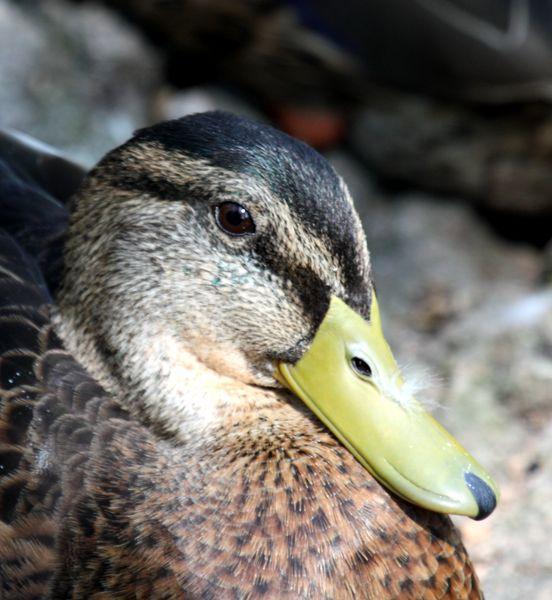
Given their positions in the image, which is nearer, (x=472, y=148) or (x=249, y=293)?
(x=249, y=293)

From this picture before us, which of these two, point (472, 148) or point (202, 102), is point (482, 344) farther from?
point (202, 102)

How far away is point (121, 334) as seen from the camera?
2168mm

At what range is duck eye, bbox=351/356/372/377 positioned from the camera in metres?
2.03

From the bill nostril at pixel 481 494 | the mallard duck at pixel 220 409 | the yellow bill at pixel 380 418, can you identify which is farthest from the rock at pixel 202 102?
the bill nostril at pixel 481 494

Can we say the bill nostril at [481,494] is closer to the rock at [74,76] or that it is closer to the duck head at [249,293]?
the duck head at [249,293]

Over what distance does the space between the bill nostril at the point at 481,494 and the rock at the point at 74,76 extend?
2471 millimetres

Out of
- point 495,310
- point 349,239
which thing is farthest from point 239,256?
point 495,310

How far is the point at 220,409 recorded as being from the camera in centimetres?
215

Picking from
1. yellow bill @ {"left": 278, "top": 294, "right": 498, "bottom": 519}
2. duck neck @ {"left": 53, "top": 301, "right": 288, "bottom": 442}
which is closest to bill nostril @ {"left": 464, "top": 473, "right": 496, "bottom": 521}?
yellow bill @ {"left": 278, "top": 294, "right": 498, "bottom": 519}

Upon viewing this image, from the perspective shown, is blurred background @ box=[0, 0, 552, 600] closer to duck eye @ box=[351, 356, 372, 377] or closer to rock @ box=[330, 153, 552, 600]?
rock @ box=[330, 153, 552, 600]

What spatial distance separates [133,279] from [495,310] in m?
1.73

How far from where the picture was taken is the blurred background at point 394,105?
3631mm

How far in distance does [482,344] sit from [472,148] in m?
1.13

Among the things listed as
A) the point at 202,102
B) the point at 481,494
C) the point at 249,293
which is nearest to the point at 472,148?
the point at 202,102
